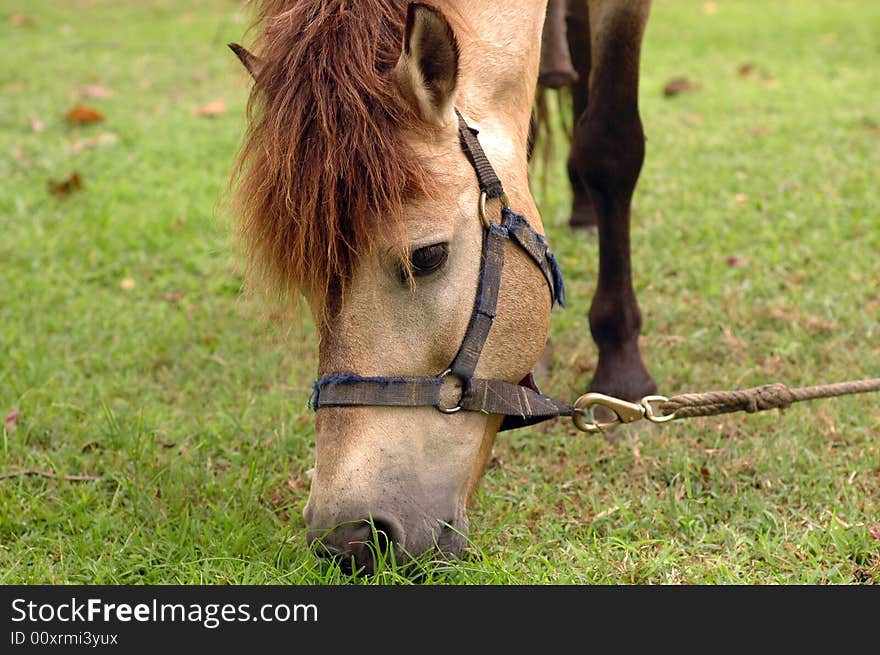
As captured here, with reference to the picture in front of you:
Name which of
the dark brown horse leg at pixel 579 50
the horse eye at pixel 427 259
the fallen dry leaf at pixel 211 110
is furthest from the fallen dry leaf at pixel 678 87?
the horse eye at pixel 427 259

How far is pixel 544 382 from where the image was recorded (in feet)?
12.5

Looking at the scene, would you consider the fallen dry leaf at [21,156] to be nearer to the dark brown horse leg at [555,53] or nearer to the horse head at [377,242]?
the dark brown horse leg at [555,53]

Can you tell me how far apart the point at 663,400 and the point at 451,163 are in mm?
926

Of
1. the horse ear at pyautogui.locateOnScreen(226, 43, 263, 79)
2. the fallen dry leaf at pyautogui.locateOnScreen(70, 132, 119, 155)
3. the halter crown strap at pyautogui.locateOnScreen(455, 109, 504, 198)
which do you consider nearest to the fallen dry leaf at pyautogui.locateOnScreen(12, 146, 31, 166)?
the fallen dry leaf at pyautogui.locateOnScreen(70, 132, 119, 155)

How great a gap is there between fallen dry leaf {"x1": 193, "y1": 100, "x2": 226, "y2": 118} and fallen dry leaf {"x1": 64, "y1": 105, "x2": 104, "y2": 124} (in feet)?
2.58

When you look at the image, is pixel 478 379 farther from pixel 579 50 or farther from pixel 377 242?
pixel 579 50

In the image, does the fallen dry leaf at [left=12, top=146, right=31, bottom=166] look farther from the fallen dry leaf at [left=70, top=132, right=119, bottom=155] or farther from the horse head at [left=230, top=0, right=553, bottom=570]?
the horse head at [left=230, top=0, right=553, bottom=570]

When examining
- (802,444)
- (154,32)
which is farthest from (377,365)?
(154,32)

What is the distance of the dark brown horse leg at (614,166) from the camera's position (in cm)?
337

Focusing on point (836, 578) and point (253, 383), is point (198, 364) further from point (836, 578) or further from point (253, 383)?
point (836, 578)

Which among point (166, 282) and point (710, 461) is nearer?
point (710, 461)

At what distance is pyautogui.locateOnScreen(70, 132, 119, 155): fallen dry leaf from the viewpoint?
22.0 feet

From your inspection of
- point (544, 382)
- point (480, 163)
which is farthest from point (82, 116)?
point (480, 163)

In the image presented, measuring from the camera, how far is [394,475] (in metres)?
2.21
